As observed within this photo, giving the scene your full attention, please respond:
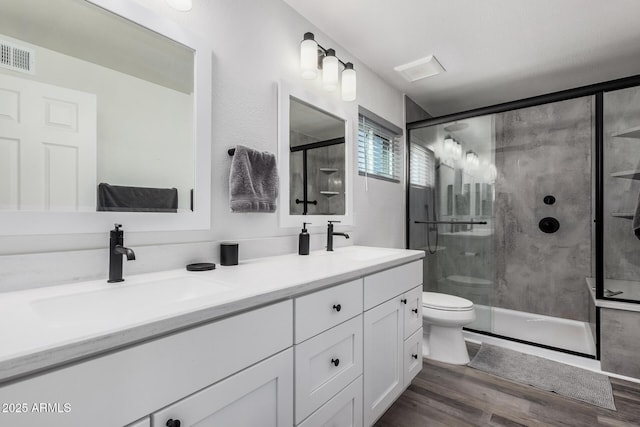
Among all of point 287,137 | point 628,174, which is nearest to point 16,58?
point 287,137

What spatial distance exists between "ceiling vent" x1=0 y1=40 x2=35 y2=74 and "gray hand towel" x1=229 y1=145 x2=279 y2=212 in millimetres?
697

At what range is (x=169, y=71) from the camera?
47.9 inches

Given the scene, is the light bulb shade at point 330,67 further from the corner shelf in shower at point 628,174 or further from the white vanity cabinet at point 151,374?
the corner shelf in shower at point 628,174

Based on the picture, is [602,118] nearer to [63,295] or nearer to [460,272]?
[460,272]

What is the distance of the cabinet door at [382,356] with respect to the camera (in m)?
1.34

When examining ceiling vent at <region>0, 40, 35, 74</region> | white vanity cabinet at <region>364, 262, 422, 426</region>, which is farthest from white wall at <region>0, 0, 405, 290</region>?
white vanity cabinet at <region>364, 262, 422, 426</region>

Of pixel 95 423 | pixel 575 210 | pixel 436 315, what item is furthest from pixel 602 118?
pixel 95 423

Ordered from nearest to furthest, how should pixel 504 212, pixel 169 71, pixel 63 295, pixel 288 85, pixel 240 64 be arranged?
pixel 63 295, pixel 169 71, pixel 240 64, pixel 288 85, pixel 504 212

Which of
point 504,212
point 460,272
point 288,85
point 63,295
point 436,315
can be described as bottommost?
point 436,315

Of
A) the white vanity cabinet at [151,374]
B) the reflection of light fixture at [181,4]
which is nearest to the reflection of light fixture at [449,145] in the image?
the reflection of light fixture at [181,4]

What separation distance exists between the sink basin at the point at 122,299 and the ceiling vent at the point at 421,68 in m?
2.20

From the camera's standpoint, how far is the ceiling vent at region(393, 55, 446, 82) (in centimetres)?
229

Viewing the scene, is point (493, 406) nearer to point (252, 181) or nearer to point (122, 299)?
point (252, 181)

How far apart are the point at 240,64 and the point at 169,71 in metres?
0.36
